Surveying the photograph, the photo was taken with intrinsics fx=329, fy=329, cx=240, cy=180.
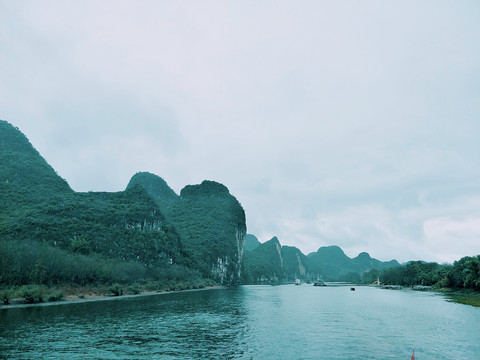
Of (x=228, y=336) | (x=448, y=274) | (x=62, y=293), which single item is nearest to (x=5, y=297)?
(x=62, y=293)

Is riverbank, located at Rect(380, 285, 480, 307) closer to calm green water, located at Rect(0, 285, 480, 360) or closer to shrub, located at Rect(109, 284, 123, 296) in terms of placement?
calm green water, located at Rect(0, 285, 480, 360)

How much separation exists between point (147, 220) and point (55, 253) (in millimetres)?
84769

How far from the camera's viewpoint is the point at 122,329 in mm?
41812

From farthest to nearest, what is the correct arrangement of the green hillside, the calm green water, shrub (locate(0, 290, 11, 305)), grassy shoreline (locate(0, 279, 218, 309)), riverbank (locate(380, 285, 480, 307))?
the green hillside → riverbank (locate(380, 285, 480, 307)) → grassy shoreline (locate(0, 279, 218, 309)) → shrub (locate(0, 290, 11, 305)) → the calm green water

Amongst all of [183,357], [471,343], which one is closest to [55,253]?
[183,357]

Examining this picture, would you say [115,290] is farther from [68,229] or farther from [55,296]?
[68,229]

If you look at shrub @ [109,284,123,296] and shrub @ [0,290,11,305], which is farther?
shrub @ [109,284,123,296]

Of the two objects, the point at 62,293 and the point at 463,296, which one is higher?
the point at 463,296

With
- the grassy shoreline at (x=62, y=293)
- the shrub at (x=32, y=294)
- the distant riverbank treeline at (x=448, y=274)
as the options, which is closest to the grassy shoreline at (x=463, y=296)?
the distant riverbank treeline at (x=448, y=274)

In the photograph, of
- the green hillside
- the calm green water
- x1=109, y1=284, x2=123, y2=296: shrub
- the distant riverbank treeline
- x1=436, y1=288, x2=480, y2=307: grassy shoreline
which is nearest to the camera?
the calm green water

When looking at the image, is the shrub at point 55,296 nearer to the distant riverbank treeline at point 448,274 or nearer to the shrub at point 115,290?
the shrub at point 115,290

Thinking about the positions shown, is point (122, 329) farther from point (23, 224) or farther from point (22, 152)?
point (22, 152)

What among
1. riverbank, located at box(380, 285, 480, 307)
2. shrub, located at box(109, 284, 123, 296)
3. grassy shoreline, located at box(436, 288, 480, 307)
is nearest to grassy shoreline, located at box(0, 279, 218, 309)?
shrub, located at box(109, 284, 123, 296)

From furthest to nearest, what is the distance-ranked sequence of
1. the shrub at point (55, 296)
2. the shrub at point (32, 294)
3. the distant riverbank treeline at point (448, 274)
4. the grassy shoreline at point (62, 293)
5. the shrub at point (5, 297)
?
the distant riverbank treeline at point (448, 274) → the shrub at point (55, 296) → the shrub at point (32, 294) → the grassy shoreline at point (62, 293) → the shrub at point (5, 297)
